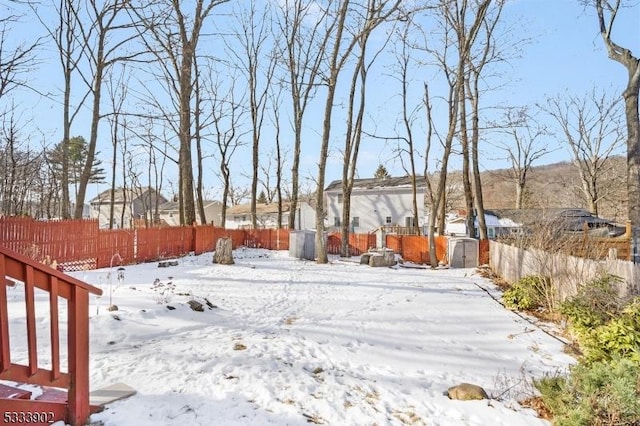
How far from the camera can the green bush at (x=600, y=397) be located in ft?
9.21

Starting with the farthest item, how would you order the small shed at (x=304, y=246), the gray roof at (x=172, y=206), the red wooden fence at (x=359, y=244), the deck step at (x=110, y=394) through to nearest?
the gray roof at (x=172, y=206) < the red wooden fence at (x=359, y=244) < the small shed at (x=304, y=246) < the deck step at (x=110, y=394)

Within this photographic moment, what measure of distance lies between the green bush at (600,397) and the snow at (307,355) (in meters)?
0.40

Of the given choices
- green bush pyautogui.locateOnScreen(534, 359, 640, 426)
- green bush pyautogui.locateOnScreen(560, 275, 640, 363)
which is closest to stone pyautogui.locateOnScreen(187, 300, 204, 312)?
green bush pyautogui.locateOnScreen(534, 359, 640, 426)

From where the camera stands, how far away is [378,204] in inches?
1410

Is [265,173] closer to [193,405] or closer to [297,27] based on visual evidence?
[297,27]

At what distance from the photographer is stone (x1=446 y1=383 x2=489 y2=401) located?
380 centimetres

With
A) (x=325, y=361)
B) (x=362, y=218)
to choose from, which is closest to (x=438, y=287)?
(x=325, y=361)

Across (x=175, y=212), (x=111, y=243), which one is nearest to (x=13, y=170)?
(x=111, y=243)

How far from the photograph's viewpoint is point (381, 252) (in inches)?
618

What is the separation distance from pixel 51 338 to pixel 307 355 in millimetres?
2935

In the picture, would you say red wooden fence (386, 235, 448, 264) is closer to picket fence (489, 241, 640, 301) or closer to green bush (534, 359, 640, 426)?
picket fence (489, 241, 640, 301)

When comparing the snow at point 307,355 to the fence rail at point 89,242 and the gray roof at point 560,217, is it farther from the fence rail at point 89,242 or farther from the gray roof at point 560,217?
the fence rail at point 89,242

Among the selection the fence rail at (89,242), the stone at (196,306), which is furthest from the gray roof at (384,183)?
the stone at (196,306)

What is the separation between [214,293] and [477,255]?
11.6 metres
